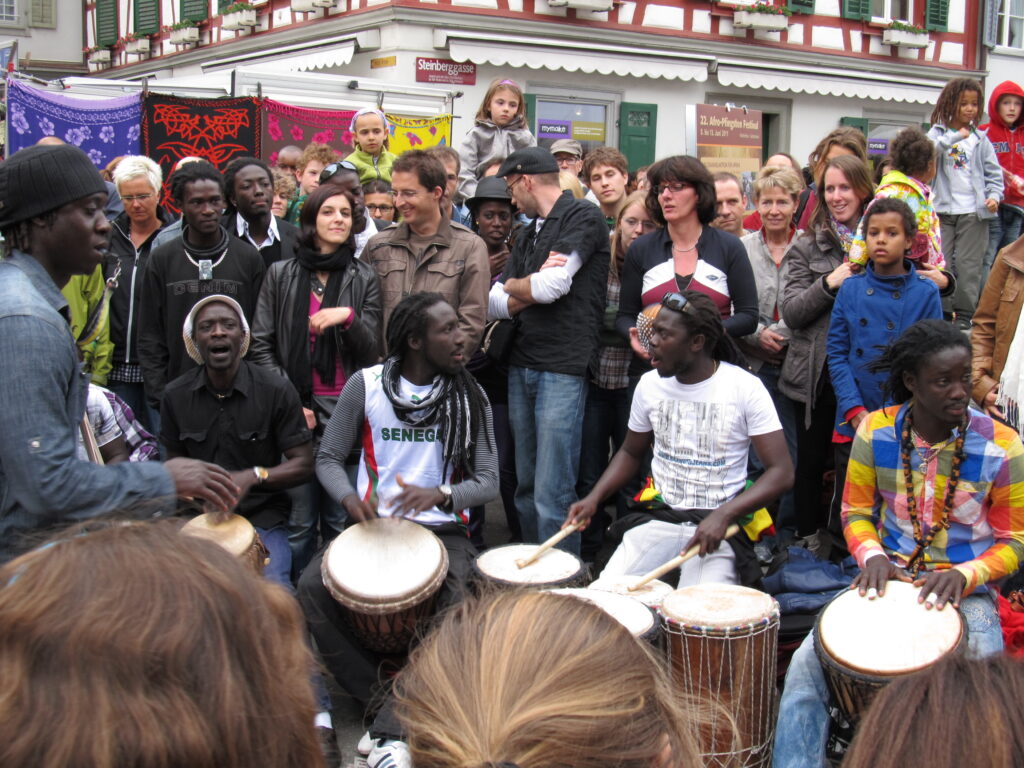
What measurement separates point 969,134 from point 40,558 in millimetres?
8821

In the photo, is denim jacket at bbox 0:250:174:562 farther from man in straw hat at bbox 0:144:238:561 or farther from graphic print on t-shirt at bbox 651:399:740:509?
graphic print on t-shirt at bbox 651:399:740:509

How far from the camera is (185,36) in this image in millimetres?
20203

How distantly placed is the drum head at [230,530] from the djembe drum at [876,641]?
1955 mm

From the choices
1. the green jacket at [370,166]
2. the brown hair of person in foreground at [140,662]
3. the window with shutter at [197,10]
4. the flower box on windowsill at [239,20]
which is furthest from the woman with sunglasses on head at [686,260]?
the window with shutter at [197,10]

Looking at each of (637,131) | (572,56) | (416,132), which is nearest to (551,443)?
(416,132)

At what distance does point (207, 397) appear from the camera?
425 centimetres

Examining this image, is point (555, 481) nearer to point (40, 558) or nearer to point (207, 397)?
point (207, 397)

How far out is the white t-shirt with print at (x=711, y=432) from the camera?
399cm

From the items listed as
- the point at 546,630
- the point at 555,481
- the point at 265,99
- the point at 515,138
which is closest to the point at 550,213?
the point at 555,481

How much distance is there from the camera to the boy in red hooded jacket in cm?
896

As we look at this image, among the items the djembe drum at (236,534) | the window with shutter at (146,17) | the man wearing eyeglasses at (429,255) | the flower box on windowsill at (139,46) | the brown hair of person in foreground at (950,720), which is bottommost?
the djembe drum at (236,534)

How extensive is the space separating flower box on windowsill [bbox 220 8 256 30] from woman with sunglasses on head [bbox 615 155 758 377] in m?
15.2

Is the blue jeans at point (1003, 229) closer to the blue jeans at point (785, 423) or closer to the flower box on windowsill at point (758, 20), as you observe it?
the blue jeans at point (785, 423)

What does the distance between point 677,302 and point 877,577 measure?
1369mm
